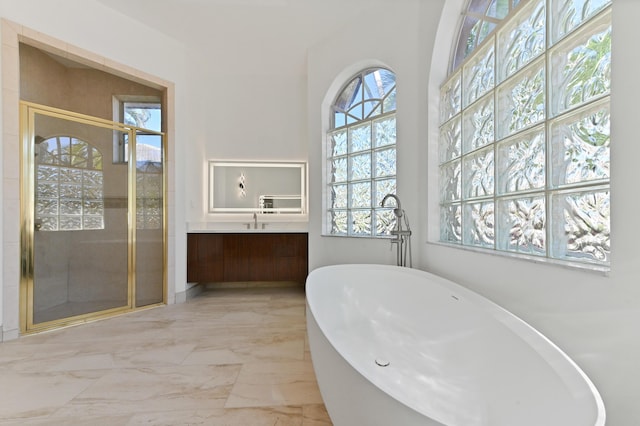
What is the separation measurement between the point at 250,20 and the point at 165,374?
109 inches

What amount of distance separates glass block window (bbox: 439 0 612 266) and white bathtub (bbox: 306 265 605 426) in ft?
1.26

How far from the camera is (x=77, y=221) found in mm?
2398

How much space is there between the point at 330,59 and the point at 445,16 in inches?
47.8

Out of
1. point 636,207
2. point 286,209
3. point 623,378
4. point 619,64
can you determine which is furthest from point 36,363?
point 619,64

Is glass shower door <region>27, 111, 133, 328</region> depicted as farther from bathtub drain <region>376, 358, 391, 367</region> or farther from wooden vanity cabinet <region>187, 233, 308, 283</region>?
bathtub drain <region>376, 358, 391, 367</region>

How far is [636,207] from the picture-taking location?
2.50ft

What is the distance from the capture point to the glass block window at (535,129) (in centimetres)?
95

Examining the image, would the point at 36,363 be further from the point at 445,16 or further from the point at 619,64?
the point at 445,16

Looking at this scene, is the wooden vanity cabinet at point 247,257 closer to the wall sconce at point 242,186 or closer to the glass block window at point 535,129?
the wall sconce at point 242,186

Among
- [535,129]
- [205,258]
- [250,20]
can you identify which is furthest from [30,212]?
[535,129]

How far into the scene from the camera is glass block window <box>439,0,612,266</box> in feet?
3.13

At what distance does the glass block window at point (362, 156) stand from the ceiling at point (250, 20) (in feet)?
1.76

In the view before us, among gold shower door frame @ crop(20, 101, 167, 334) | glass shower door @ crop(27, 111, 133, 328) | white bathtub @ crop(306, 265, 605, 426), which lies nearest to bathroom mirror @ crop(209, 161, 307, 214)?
glass shower door @ crop(27, 111, 133, 328)

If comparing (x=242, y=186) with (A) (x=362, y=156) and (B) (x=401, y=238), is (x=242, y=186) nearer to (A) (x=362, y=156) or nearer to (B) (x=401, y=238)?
(A) (x=362, y=156)
